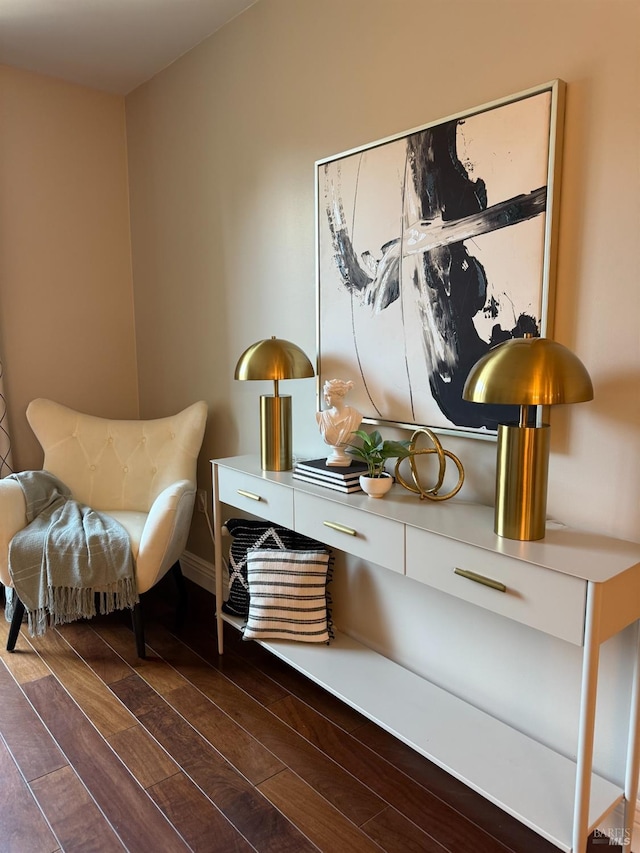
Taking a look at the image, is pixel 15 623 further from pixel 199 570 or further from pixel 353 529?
pixel 353 529

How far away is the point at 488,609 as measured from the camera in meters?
1.52

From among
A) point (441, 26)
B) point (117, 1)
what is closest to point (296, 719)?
point (441, 26)

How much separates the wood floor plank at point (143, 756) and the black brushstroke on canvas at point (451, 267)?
4.45ft

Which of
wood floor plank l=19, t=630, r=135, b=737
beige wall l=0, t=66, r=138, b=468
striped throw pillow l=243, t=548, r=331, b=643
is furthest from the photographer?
beige wall l=0, t=66, r=138, b=468

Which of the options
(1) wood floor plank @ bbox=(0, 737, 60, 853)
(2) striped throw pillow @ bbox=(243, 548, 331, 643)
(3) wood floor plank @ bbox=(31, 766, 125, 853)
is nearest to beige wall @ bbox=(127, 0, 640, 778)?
(2) striped throw pillow @ bbox=(243, 548, 331, 643)

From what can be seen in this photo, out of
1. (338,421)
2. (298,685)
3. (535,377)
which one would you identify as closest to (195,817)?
(298,685)

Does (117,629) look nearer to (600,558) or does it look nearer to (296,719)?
(296,719)

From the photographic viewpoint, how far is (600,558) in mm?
1344

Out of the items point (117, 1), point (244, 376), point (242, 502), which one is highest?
point (117, 1)

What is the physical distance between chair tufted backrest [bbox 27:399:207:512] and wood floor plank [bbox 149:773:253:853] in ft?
4.56

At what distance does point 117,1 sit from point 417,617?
8.57ft

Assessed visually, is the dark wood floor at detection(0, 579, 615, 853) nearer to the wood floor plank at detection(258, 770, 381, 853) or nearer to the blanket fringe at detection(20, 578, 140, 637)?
the wood floor plank at detection(258, 770, 381, 853)

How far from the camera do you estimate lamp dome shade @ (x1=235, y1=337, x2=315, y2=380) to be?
211 centimetres

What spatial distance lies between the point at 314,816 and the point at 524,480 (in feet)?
3.50
